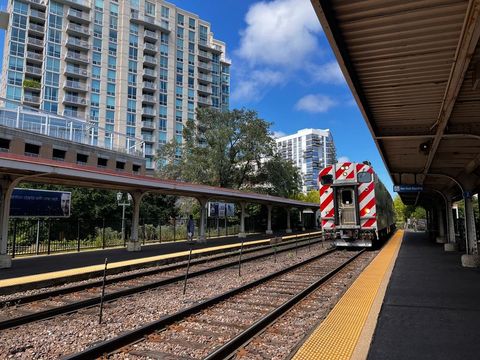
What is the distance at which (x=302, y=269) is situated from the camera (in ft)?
42.5

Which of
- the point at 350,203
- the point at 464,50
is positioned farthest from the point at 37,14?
the point at 464,50

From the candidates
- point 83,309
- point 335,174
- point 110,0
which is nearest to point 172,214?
point 335,174

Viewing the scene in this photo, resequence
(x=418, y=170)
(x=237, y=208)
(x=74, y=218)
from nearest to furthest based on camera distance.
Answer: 1. (x=418, y=170)
2. (x=74, y=218)
3. (x=237, y=208)

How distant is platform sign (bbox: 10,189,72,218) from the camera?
55.3 feet

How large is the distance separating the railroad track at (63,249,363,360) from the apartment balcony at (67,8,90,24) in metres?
75.2

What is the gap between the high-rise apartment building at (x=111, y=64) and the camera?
68250 millimetres

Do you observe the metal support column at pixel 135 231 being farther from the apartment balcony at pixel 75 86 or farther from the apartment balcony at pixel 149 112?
the apartment balcony at pixel 149 112

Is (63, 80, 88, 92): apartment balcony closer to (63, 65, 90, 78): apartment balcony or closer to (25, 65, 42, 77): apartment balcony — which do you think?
(63, 65, 90, 78): apartment balcony

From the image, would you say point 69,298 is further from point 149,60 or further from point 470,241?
point 149,60

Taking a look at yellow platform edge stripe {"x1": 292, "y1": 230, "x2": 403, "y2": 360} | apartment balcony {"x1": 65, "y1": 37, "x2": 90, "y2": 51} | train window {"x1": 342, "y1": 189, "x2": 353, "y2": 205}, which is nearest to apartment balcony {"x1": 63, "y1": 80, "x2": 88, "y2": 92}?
apartment balcony {"x1": 65, "y1": 37, "x2": 90, "y2": 51}

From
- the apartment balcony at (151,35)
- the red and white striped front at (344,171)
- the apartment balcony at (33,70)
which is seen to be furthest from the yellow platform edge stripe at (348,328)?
the apartment balcony at (151,35)

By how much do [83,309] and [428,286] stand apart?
7263mm

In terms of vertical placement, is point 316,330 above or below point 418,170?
below

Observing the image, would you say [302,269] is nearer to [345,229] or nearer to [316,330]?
[345,229]
